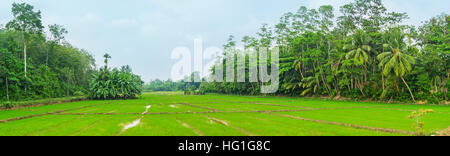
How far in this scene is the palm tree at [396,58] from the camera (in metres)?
21.9

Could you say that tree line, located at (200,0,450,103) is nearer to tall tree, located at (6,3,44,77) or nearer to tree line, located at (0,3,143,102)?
tree line, located at (0,3,143,102)

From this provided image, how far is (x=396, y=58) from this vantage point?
870 inches

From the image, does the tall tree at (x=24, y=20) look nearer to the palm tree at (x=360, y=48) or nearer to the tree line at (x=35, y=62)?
the tree line at (x=35, y=62)

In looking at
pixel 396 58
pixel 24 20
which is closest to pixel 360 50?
pixel 396 58

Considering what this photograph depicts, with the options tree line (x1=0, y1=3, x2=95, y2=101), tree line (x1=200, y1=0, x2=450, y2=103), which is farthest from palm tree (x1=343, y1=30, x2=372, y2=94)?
tree line (x1=0, y1=3, x2=95, y2=101)

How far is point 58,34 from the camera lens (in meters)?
43.4

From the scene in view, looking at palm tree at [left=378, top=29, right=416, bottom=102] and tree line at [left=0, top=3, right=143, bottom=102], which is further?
tree line at [left=0, top=3, right=143, bottom=102]

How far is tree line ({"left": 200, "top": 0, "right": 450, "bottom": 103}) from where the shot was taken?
71.8ft

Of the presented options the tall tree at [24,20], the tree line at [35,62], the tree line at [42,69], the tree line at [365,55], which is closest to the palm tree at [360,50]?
the tree line at [365,55]
